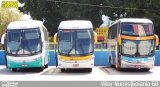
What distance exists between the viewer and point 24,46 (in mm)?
29531

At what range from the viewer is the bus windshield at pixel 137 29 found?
29.3 meters

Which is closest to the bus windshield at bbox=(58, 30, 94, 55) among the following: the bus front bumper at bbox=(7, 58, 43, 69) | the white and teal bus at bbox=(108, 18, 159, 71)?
the bus front bumper at bbox=(7, 58, 43, 69)

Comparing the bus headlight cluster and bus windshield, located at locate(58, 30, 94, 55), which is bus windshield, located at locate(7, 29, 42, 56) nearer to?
bus windshield, located at locate(58, 30, 94, 55)

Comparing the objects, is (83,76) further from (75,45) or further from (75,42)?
(75,42)

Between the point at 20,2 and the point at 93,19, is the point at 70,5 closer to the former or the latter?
the point at 93,19

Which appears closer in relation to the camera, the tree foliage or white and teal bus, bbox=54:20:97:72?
white and teal bus, bbox=54:20:97:72

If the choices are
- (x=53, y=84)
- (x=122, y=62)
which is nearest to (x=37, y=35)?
(x=122, y=62)

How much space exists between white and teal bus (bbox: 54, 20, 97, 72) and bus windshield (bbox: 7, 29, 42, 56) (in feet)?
4.23

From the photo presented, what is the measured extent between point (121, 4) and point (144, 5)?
2873 mm

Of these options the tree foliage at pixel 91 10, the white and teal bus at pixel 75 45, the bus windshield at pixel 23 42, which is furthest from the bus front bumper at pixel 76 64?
the tree foliage at pixel 91 10

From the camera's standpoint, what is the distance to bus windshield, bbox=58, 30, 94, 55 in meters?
28.8

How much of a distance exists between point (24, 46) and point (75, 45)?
3171 millimetres

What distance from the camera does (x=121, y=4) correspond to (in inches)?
2169

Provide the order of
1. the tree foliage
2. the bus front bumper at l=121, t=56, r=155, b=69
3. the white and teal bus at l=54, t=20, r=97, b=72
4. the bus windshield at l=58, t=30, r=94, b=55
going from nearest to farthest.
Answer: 1. the white and teal bus at l=54, t=20, r=97, b=72
2. the bus windshield at l=58, t=30, r=94, b=55
3. the bus front bumper at l=121, t=56, r=155, b=69
4. the tree foliage
